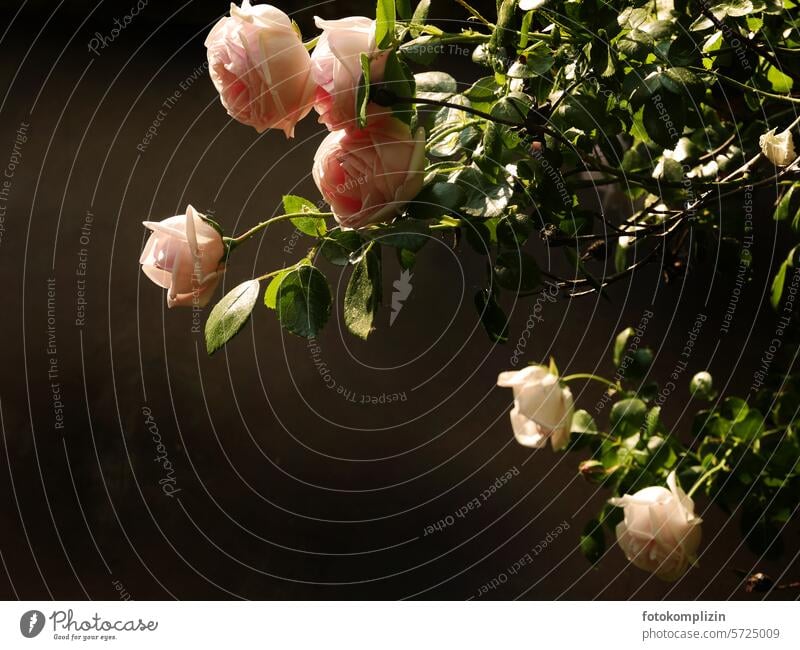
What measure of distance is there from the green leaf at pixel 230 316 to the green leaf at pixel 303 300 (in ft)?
0.04

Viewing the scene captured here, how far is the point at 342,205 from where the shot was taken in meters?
0.31

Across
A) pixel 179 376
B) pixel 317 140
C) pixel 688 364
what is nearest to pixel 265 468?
pixel 179 376

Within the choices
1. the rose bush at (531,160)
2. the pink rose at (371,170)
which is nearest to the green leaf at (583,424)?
the rose bush at (531,160)

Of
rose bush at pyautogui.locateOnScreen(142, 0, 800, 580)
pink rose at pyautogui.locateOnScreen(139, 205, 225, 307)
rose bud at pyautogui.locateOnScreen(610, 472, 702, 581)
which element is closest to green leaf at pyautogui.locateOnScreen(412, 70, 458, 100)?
rose bush at pyautogui.locateOnScreen(142, 0, 800, 580)

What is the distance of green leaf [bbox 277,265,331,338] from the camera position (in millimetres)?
A: 325

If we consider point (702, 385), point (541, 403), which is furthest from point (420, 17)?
point (702, 385)

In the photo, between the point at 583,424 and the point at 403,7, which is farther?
the point at 583,424

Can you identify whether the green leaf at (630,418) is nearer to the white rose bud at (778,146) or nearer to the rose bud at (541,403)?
the rose bud at (541,403)

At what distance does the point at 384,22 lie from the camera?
11.7 inches

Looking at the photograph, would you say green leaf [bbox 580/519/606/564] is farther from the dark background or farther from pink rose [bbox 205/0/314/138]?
pink rose [bbox 205/0/314/138]

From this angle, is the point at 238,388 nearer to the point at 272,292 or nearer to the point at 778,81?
the point at 272,292

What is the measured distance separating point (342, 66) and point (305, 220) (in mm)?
78

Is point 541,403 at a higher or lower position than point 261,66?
lower

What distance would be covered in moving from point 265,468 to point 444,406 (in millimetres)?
146
